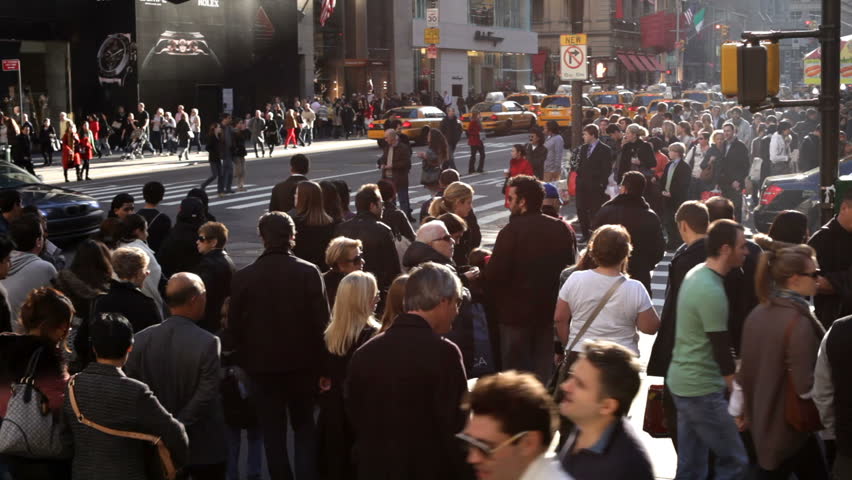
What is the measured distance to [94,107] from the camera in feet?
138

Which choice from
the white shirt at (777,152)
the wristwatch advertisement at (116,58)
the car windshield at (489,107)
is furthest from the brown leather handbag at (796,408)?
the car windshield at (489,107)

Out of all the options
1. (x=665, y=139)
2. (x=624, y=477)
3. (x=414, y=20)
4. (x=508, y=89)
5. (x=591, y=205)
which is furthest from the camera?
(x=508, y=89)

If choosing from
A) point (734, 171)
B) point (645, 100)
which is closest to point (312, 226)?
point (734, 171)

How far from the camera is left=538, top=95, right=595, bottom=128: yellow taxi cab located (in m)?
47.6

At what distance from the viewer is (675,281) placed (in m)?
6.98

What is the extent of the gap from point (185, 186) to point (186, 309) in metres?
22.7

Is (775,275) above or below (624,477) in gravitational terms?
above

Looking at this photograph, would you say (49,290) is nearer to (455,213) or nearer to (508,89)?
(455,213)

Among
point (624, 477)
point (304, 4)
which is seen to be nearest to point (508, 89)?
point (304, 4)

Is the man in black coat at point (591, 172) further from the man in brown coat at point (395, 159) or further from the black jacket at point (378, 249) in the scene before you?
the black jacket at point (378, 249)

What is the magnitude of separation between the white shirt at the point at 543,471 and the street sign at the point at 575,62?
16.6m

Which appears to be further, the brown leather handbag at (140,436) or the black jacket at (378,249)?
the black jacket at (378,249)

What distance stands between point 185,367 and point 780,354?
3144 millimetres

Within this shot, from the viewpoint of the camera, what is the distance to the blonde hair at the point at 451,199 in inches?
378
